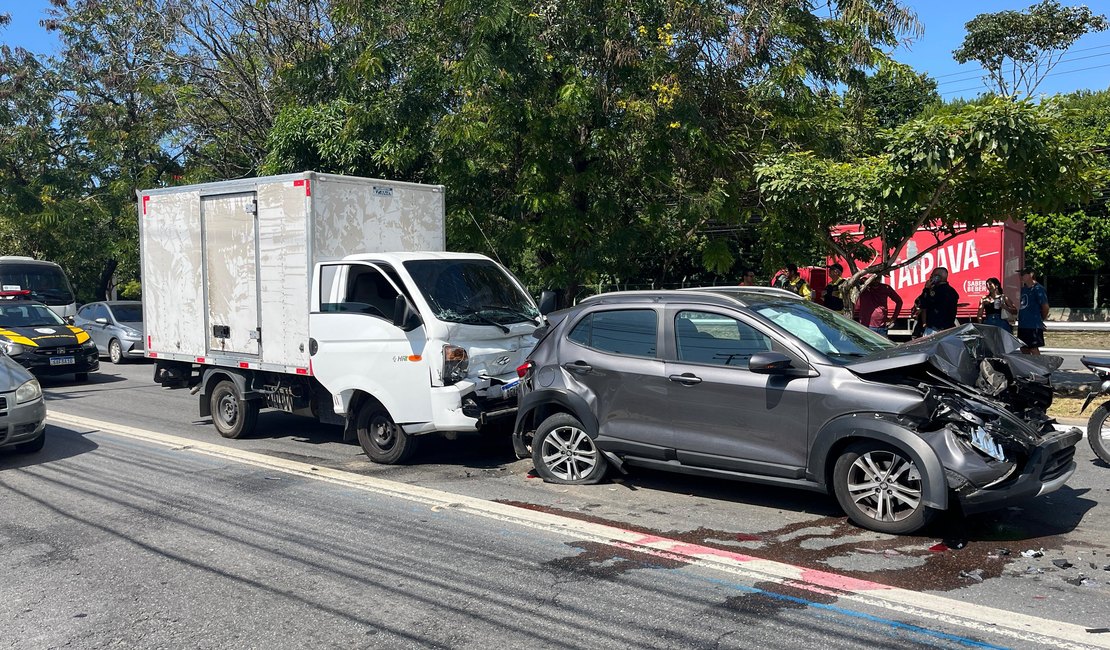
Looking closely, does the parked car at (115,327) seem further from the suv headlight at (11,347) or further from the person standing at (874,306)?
the person standing at (874,306)

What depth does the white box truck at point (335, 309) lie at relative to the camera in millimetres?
8359

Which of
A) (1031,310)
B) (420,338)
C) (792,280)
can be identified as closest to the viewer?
(420,338)

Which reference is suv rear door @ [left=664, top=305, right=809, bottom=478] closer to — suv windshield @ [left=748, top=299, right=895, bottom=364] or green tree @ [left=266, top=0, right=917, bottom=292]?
suv windshield @ [left=748, top=299, right=895, bottom=364]

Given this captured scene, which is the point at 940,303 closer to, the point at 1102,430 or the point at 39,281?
the point at 1102,430

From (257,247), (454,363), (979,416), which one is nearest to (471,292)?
(454,363)

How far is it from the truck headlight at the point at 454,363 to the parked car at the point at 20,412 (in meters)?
4.42

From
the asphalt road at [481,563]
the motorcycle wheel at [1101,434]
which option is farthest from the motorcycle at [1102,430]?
the asphalt road at [481,563]

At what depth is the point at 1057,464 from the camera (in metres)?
6.12

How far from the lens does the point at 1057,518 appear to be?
649 centimetres

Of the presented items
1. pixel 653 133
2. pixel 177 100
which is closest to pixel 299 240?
pixel 653 133

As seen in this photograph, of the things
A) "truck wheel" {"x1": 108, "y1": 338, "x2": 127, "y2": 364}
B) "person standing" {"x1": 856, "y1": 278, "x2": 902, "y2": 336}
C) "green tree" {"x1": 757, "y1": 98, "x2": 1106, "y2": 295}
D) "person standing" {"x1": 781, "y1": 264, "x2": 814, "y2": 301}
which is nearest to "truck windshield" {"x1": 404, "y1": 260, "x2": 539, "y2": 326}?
"green tree" {"x1": 757, "y1": 98, "x2": 1106, "y2": 295}

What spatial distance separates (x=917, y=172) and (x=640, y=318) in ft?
18.3

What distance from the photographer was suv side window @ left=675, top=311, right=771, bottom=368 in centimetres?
673

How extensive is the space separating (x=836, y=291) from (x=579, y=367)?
8366 millimetres
